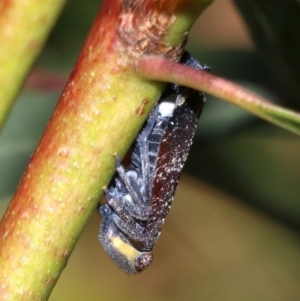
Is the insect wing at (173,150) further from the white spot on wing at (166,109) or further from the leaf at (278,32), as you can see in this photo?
the leaf at (278,32)

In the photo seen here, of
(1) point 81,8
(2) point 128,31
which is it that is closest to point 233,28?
(1) point 81,8

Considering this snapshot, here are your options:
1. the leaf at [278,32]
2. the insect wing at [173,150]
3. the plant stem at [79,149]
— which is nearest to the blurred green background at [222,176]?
the leaf at [278,32]

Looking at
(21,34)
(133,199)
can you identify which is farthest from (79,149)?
(133,199)

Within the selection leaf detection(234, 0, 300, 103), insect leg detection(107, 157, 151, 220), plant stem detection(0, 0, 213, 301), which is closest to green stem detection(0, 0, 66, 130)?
plant stem detection(0, 0, 213, 301)

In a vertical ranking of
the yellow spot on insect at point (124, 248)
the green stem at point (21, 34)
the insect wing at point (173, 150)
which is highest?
the green stem at point (21, 34)

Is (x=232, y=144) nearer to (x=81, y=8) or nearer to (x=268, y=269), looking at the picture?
(x=81, y=8)

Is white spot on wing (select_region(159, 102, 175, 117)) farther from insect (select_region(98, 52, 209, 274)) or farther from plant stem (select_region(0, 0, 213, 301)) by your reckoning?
plant stem (select_region(0, 0, 213, 301))
